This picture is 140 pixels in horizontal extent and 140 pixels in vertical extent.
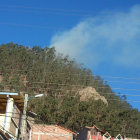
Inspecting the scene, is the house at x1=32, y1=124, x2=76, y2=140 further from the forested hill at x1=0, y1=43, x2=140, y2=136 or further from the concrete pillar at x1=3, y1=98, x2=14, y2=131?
the concrete pillar at x1=3, y1=98, x2=14, y2=131

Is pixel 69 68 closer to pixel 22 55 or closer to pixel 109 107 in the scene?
pixel 109 107

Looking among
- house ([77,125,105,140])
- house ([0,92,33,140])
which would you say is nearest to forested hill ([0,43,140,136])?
house ([77,125,105,140])

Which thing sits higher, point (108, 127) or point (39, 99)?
point (39, 99)

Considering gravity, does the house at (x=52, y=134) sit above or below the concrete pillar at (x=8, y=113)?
below

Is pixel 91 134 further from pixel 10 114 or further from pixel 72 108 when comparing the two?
pixel 10 114

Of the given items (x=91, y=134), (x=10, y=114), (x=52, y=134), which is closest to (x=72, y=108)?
(x=91, y=134)

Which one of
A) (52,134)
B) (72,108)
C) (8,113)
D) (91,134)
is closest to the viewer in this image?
(8,113)

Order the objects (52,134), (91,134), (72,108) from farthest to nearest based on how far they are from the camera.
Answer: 1. (72,108)
2. (91,134)
3. (52,134)

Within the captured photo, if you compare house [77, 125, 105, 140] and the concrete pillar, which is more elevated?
the concrete pillar

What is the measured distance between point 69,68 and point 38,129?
1361 cm

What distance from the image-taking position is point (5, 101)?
766 inches

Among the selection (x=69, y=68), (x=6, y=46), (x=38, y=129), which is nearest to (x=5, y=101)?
(x=69, y=68)

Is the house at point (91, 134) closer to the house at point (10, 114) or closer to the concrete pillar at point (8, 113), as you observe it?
the house at point (10, 114)

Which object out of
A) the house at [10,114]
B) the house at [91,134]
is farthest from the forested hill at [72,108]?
the house at [10,114]
